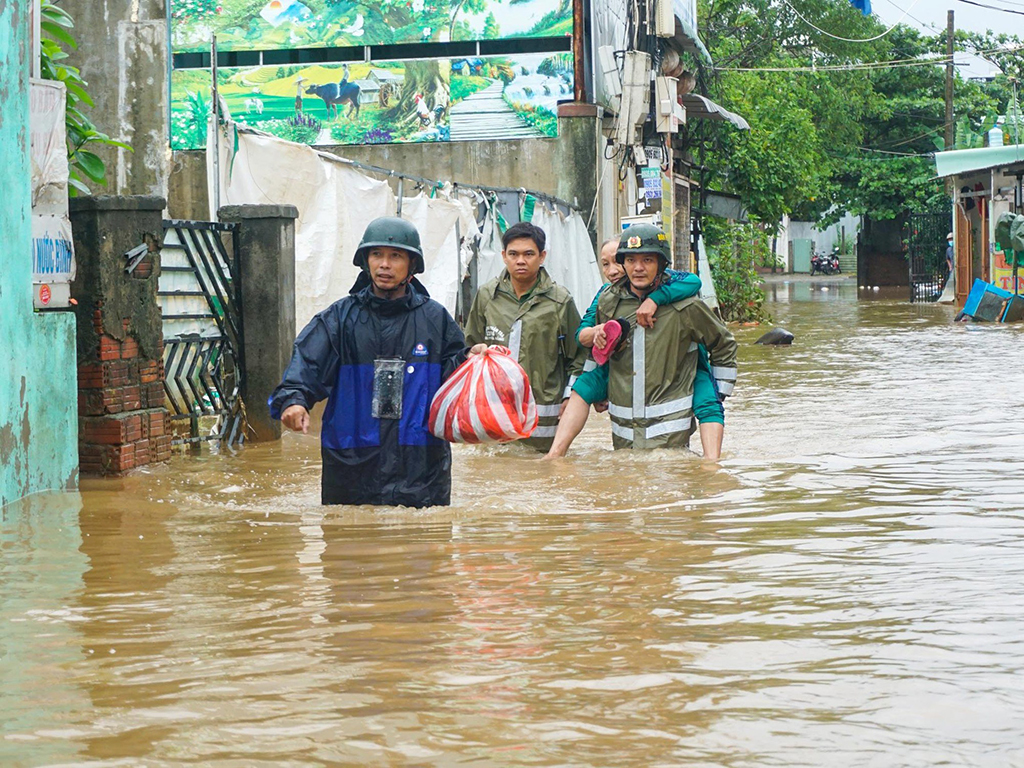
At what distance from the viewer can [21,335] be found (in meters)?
7.42

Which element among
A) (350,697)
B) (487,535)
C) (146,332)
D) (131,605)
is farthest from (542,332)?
(350,697)

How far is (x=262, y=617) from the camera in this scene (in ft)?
15.7

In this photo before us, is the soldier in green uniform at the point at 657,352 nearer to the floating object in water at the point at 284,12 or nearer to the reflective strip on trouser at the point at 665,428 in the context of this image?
the reflective strip on trouser at the point at 665,428

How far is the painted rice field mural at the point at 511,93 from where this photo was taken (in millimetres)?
19719

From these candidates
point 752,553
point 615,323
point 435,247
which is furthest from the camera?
point 435,247

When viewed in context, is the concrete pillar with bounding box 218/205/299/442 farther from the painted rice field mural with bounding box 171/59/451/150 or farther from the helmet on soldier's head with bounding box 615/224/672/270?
the painted rice field mural with bounding box 171/59/451/150

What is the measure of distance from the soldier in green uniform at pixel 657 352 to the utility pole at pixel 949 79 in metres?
36.6

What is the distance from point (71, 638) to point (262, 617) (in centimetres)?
61

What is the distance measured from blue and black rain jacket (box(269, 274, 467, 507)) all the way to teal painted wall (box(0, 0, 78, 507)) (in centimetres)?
178

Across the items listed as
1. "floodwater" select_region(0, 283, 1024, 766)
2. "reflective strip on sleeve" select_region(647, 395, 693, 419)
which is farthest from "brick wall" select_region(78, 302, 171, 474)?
"reflective strip on sleeve" select_region(647, 395, 693, 419)

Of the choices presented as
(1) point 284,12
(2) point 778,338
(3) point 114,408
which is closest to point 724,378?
(3) point 114,408

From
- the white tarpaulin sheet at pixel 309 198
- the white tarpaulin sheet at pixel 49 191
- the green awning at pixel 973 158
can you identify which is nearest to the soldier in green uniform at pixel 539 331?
the white tarpaulin sheet at pixel 309 198

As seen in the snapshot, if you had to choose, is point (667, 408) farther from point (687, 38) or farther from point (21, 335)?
point (687, 38)

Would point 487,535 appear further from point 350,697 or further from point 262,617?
point 350,697
